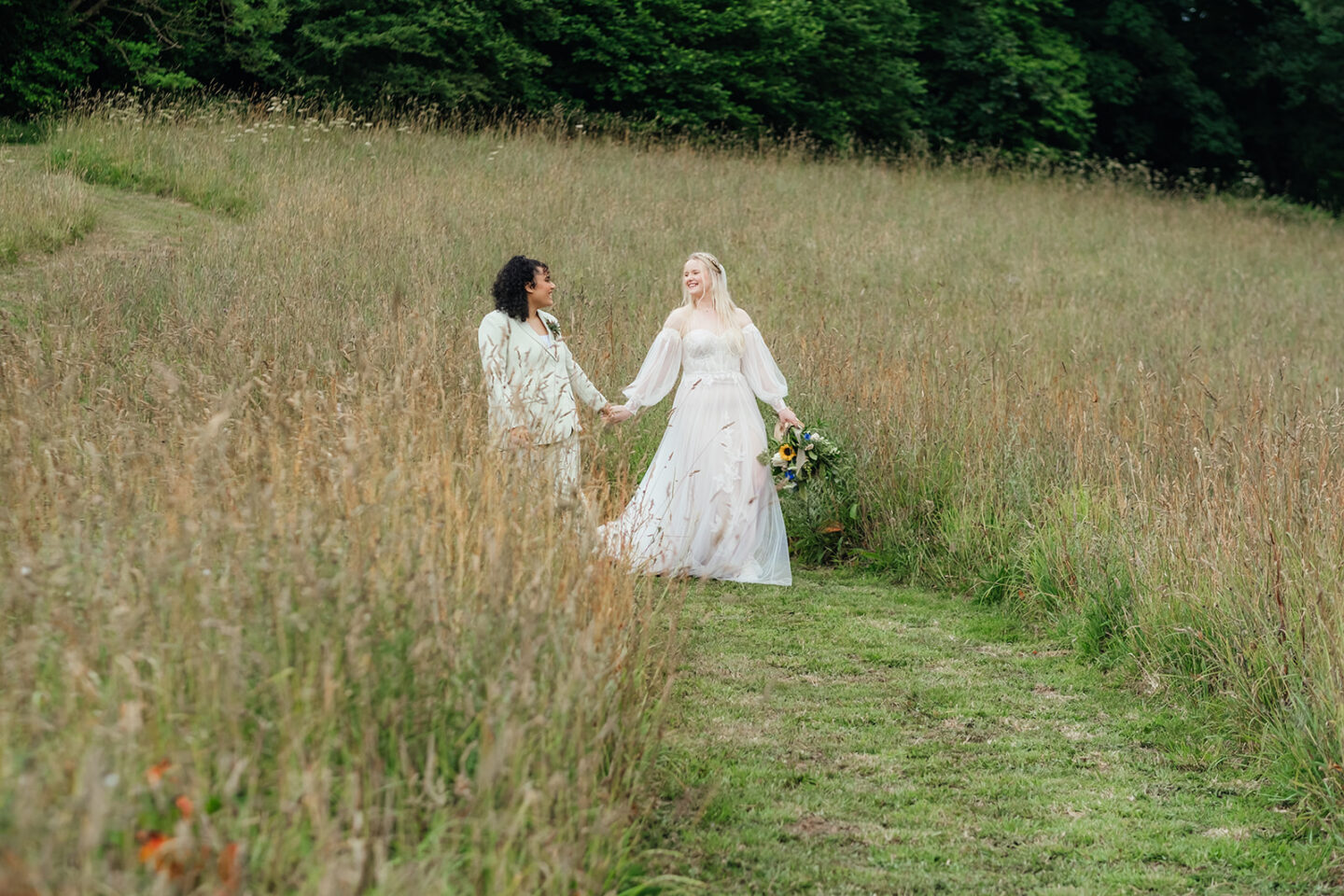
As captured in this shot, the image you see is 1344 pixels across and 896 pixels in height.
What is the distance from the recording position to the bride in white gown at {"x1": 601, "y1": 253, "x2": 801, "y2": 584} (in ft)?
24.7

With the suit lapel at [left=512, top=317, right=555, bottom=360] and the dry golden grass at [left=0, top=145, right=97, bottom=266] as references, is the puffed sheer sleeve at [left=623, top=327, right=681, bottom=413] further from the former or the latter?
the dry golden grass at [left=0, top=145, right=97, bottom=266]

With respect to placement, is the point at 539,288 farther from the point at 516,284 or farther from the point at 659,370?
the point at 659,370

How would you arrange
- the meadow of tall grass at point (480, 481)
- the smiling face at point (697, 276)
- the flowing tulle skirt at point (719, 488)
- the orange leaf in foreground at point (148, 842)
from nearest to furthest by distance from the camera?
the orange leaf in foreground at point (148, 842) < the meadow of tall grass at point (480, 481) < the flowing tulle skirt at point (719, 488) < the smiling face at point (697, 276)

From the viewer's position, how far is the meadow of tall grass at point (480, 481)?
8.80 feet

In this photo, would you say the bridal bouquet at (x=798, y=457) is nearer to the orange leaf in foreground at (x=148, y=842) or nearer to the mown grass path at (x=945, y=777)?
the mown grass path at (x=945, y=777)

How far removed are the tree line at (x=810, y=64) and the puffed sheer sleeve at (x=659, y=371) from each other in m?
11.1

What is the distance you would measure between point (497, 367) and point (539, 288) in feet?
2.43

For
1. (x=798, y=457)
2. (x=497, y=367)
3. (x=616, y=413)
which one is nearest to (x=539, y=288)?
(x=497, y=367)

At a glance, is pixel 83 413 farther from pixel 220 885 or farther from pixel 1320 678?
pixel 1320 678

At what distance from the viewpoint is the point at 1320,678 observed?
14.0ft

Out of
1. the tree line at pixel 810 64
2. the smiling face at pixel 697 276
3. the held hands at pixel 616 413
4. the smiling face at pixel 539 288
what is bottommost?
the held hands at pixel 616 413

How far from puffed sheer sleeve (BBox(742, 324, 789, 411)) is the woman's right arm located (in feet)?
1.43

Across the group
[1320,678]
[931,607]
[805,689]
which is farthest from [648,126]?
[1320,678]

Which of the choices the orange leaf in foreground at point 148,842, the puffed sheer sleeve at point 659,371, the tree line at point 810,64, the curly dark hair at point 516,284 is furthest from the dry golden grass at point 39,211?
the orange leaf in foreground at point 148,842
